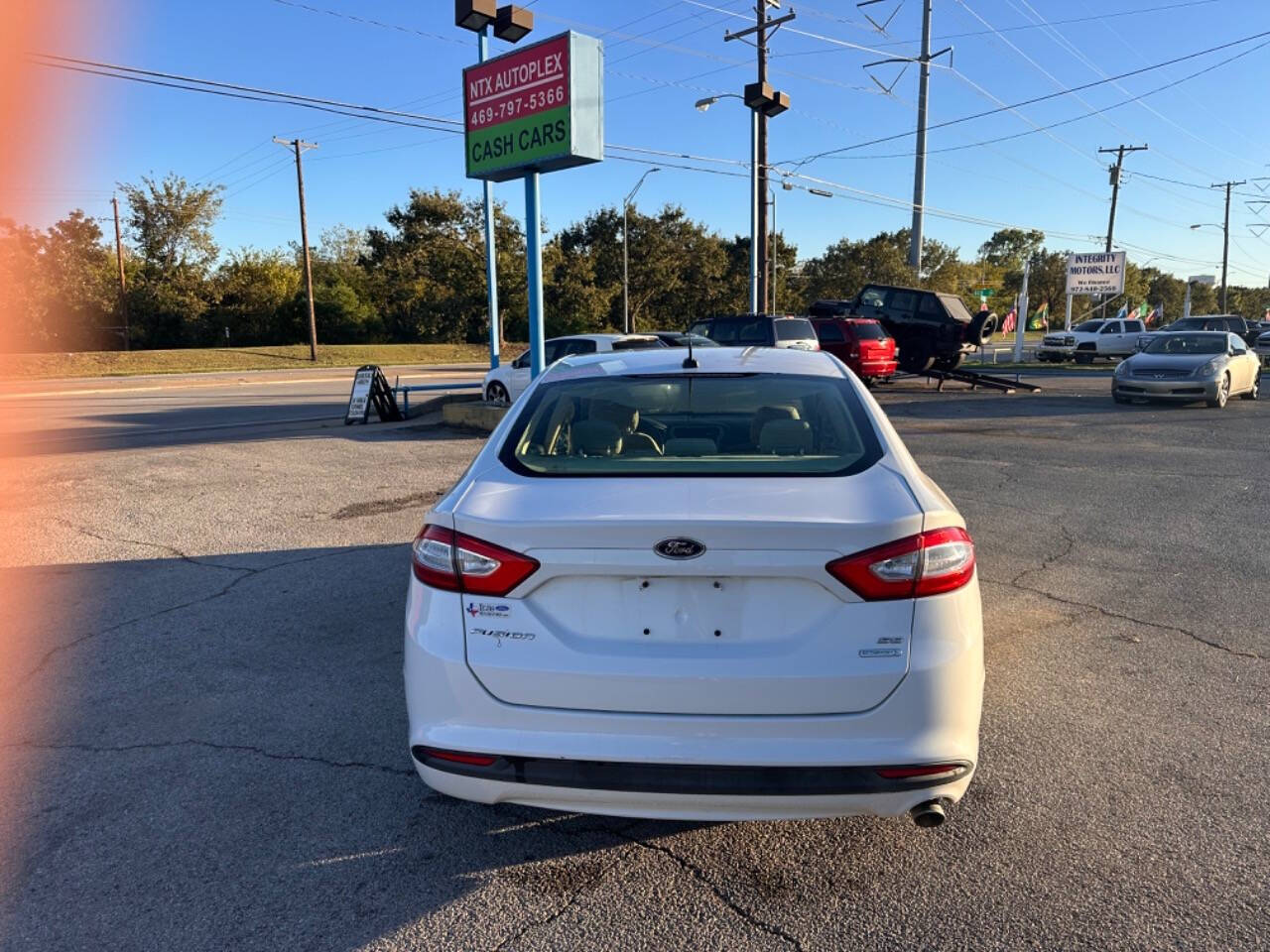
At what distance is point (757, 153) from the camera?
81.7 feet

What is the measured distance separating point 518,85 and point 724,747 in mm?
13020

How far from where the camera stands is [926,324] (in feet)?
73.2

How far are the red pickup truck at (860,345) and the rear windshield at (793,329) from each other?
0.96m

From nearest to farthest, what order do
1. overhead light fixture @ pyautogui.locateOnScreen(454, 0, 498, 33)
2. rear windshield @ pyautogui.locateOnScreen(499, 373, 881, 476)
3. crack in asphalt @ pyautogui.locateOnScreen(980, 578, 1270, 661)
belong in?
rear windshield @ pyautogui.locateOnScreen(499, 373, 881, 476), crack in asphalt @ pyautogui.locateOnScreen(980, 578, 1270, 661), overhead light fixture @ pyautogui.locateOnScreen(454, 0, 498, 33)

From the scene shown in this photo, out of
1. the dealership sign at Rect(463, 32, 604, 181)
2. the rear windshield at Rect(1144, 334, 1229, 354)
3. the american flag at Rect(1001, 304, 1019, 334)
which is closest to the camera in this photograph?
the dealership sign at Rect(463, 32, 604, 181)

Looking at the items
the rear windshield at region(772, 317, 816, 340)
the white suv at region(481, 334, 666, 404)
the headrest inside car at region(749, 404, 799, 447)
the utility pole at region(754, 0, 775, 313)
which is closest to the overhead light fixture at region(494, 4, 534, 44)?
the white suv at region(481, 334, 666, 404)

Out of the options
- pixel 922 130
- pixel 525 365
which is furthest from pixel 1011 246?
pixel 525 365

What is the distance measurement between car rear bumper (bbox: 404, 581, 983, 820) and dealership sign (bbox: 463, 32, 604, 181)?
1135 cm

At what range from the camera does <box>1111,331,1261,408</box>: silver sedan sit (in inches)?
640

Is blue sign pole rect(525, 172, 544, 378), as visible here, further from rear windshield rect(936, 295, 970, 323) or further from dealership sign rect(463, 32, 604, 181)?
rear windshield rect(936, 295, 970, 323)

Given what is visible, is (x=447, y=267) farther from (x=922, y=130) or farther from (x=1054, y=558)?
(x=1054, y=558)

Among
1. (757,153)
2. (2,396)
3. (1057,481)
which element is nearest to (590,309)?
(757,153)

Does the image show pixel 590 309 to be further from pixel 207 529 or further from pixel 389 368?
pixel 207 529

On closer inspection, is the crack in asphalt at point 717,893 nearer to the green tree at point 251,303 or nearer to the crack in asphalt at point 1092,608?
the crack in asphalt at point 1092,608
